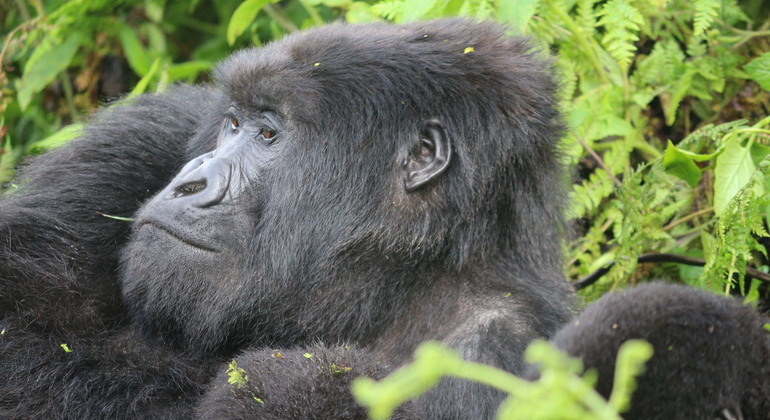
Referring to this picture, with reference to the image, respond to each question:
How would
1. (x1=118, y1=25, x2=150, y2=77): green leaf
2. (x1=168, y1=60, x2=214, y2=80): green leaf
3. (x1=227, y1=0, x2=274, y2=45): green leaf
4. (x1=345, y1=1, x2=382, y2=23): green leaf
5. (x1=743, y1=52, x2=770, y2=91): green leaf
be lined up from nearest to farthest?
(x1=743, y1=52, x2=770, y2=91): green leaf, (x1=345, y1=1, x2=382, y2=23): green leaf, (x1=227, y1=0, x2=274, y2=45): green leaf, (x1=168, y1=60, x2=214, y2=80): green leaf, (x1=118, y1=25, x2=150, y2=77): green leaf

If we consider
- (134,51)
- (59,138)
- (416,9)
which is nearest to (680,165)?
(416,9)

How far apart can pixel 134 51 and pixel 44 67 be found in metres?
0.50

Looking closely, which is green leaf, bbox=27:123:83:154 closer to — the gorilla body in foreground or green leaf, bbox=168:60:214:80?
the gorilla body in foreground

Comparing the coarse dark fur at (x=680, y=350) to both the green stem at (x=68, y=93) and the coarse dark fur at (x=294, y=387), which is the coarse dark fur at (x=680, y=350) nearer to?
the coarse dark fur at (x=294, y=387)

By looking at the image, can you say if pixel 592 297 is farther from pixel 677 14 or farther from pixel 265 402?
pixel 265 402

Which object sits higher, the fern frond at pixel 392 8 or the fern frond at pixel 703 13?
the fern frond at pixel 392 8

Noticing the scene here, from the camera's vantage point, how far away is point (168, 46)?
5.61 meters

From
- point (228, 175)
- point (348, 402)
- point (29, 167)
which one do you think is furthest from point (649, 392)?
point (29, 167)

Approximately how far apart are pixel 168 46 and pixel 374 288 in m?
3.39

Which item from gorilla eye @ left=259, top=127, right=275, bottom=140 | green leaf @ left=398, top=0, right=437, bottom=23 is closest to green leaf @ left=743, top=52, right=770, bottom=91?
green leaf @ left=398, top=0, right=437, bottom=23

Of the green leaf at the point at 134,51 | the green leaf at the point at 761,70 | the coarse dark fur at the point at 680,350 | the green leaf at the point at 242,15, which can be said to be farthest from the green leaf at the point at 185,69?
the coarse dark fur at the point at 680,350

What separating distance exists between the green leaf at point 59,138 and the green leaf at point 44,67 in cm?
33

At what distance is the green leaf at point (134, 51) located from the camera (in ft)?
16.4

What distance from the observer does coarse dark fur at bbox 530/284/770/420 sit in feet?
6.35
